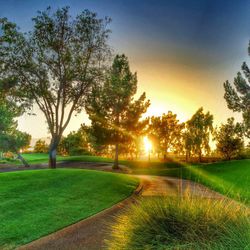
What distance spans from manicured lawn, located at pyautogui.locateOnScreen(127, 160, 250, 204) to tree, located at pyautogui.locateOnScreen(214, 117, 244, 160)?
10.0m

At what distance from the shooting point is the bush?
367 centimetres

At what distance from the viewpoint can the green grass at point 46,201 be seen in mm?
6569

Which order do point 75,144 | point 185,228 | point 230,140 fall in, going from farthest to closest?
point 75,144 < point 230,140 < point 185,228

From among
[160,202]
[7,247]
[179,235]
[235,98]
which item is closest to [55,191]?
[7,247]

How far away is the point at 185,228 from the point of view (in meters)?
4.23

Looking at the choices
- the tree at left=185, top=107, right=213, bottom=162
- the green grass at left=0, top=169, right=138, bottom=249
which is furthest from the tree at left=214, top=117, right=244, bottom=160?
the green grass at left=0, top=169, right=138, bottom=249

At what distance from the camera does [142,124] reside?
29938mm

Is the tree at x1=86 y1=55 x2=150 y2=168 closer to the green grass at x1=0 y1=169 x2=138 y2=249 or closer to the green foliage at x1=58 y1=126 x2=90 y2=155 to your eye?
the green grass at x1=0 y1=169 x2=138 y2=249

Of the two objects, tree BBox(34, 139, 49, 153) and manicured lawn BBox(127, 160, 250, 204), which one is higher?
tree BBox(34, 139, 49, 153)

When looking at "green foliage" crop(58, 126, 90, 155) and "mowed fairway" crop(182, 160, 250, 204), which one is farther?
"green foliage" crop(58, 126, 90, 155)

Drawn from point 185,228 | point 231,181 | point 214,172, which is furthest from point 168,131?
point 185,228

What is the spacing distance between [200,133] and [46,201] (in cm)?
3782

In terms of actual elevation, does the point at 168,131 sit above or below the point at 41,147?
above

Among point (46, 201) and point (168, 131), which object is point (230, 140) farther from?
point (46, 201)
